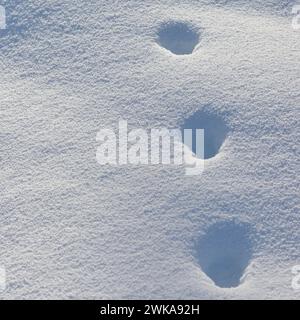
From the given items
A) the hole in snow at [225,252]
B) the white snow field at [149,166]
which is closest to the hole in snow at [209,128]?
the white snow field at [149,166]

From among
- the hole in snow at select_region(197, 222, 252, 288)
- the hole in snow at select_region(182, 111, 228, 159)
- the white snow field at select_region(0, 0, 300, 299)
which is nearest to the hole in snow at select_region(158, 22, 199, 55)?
the white snow field at select_region(0, 0, 300, 299)

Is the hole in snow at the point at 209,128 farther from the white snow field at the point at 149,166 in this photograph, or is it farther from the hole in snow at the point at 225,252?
the hole in snow at the point at 225,252

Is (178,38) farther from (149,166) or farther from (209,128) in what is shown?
(149,166)

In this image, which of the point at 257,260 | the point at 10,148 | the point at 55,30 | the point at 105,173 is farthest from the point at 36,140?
the point at 257,260

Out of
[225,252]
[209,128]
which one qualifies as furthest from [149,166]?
[225,252]

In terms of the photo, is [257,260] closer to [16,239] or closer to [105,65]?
[16,239]

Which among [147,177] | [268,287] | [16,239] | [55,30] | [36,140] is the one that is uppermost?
[55,30]
